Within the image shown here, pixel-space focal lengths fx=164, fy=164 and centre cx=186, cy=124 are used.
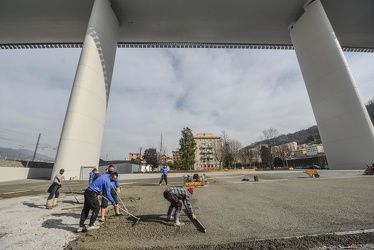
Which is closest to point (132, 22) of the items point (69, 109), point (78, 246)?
point (69, 109)

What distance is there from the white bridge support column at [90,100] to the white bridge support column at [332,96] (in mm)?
27955

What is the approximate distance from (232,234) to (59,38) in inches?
1462

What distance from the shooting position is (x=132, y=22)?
1024 inches

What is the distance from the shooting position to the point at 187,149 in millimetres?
→ 41125

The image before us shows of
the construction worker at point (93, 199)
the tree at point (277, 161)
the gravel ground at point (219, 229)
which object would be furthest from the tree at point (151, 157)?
the construction worker at point (93, 199)

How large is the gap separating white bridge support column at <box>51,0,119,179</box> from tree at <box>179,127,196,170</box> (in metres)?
23.5

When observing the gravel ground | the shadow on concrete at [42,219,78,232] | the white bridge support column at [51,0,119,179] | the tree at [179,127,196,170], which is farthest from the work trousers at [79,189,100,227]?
the tree at [179,127,196,170]

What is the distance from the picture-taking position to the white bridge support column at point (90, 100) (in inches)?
653

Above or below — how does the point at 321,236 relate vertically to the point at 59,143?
below

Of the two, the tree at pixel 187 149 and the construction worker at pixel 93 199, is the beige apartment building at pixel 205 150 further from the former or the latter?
the construction worker at pixel 93 199

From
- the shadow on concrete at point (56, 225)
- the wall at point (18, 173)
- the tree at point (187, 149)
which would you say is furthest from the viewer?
the tree at point (187, 149)

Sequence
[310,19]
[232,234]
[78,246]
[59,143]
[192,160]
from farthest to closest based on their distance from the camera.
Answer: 1. [192,160]
2. [310,19]
3. [59,143]
4. [232,234]
5. [78,246]

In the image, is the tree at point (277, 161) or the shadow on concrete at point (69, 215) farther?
the tree at point (277, 161)

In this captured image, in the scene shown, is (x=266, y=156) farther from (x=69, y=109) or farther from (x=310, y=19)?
(x=69, y=109)
